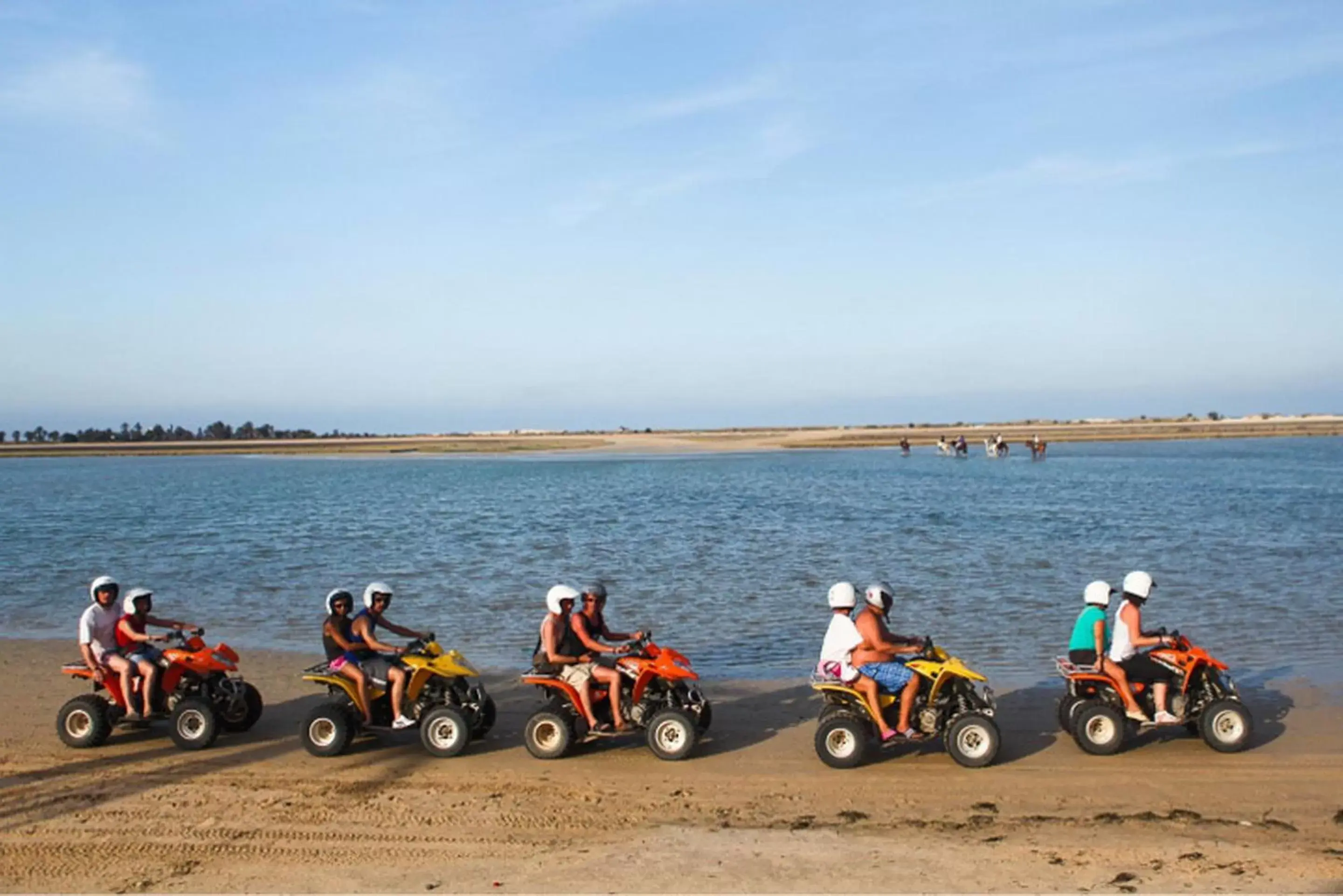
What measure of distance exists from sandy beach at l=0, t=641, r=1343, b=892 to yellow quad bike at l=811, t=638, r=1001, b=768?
19cm

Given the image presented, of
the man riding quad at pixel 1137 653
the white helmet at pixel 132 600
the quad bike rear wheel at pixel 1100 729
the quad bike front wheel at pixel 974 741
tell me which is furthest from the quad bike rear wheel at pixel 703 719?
the white helmet at pixel 132 600

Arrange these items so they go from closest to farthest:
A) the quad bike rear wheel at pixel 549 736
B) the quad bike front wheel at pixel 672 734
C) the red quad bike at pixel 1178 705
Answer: the red quad bike at pixel 1178 705
the quad bike front wheel at pixel 672 734
the quad bike rear wheel at pixel 549 736

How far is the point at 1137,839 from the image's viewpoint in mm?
7125

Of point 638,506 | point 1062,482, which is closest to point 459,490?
point 638,506

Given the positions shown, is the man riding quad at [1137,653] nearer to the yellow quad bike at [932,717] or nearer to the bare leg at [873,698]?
the yellow quad bike at [932,717]

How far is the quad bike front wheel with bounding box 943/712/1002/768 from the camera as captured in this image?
8.70 m

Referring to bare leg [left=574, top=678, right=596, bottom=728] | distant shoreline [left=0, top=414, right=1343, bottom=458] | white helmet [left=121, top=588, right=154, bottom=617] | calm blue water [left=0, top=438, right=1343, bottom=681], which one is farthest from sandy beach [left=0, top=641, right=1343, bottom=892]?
distant shoreline [left=0, top=414, right=1343, bottom=458]

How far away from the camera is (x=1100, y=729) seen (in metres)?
9.02

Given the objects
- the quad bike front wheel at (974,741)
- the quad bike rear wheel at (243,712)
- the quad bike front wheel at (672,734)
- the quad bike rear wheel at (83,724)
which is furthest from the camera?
the quad bike rear wheel at (243,712)

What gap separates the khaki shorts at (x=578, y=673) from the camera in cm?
927

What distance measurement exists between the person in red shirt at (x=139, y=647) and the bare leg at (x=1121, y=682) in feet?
24.2

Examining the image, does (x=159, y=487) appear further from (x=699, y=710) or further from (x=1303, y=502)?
(x=699, y=710)

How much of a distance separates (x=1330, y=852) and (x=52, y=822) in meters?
8.06

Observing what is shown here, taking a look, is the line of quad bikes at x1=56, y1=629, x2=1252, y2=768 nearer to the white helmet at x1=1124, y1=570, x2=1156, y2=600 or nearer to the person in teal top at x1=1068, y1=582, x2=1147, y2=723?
the person in teal top at x1=1068, y1=582, x2=1147, y2=723
